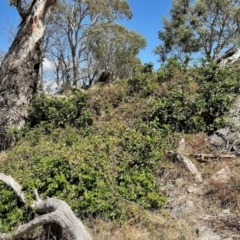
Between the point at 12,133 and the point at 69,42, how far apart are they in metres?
17.4

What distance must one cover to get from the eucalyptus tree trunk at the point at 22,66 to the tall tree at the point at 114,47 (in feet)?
50.7

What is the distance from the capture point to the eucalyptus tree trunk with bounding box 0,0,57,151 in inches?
337

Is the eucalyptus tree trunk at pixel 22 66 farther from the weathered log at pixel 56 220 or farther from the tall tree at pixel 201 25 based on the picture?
the tall tree at pixel 201 25

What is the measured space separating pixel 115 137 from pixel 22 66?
12.8 feet

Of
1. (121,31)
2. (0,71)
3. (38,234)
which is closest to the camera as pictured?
(38,234)

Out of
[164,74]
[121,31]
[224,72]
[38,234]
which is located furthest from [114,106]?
[121,31]

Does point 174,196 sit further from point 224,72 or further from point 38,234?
point 224,72

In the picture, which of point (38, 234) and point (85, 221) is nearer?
point (38, 234)

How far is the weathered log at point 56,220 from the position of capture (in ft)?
11.4

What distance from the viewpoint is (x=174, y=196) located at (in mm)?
4988

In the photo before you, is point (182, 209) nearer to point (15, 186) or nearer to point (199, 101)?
point (15, 186)

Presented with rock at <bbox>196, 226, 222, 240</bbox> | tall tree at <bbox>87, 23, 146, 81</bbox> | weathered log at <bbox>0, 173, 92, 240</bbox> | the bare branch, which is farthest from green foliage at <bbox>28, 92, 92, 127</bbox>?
tall tree at <bbox>87, 23, 146, 81</bbox>

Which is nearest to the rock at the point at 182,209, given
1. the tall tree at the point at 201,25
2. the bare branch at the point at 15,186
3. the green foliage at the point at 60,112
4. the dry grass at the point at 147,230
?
the dry grass at the point at 147,230

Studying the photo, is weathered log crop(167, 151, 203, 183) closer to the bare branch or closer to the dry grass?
the dry grass
